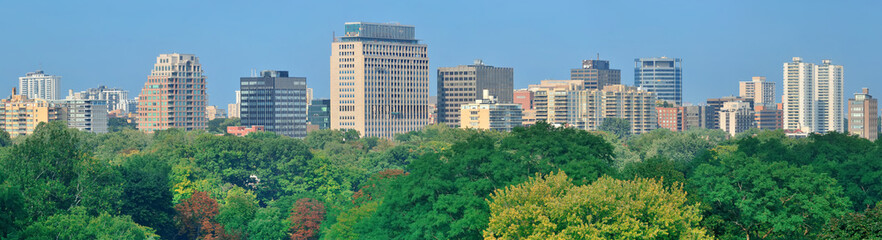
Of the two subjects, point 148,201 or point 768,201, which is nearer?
→ point 768,201

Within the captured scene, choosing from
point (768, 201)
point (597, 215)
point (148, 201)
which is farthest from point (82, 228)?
point (768, 201)

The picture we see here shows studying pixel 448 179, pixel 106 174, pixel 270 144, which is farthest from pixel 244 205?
pixel 270 144

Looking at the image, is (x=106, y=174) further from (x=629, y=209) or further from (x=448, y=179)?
(x=629, y=209)

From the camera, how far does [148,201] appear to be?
10306 centimetres

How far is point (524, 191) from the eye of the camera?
226 feet

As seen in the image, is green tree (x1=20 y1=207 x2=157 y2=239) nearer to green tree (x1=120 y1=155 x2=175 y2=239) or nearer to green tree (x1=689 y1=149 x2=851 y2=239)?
green tree (x1=120 y1=155 x2=175 y2=239)

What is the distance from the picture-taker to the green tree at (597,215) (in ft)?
207

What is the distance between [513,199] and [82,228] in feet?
90.3

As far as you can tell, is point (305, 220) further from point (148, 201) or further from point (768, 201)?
point (768, 201)

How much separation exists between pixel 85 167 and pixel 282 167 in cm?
6196

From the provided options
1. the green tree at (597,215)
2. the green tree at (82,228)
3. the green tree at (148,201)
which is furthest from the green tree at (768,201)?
the green tree at (148,201)

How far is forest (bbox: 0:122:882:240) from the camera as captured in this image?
214ft

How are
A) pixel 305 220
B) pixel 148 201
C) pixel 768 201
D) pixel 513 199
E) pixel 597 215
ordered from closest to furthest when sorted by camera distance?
1. pixel 597 215
2. pixel 513 199
3. pixel 768 201
4. pixel 148 201
5. pixel 305 220

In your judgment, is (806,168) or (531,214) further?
(806,168)
